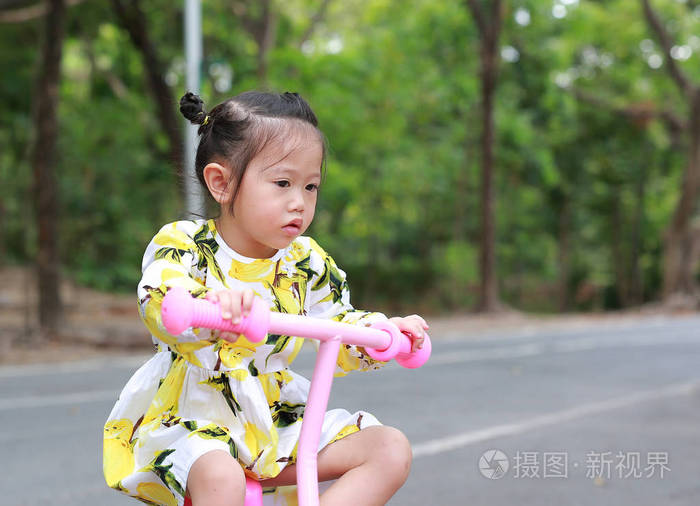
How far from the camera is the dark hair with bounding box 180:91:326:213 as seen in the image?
7.52ft

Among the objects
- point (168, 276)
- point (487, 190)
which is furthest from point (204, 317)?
point (487, 190)

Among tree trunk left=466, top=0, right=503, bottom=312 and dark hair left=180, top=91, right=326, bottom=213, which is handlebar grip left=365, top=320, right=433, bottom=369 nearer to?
dark hair left=180, top=91, right=326, bottom=213

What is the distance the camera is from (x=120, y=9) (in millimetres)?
15695

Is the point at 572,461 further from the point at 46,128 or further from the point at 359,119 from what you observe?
the point at 359,119

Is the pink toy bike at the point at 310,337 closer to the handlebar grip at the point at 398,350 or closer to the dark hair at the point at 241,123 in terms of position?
the handlebar grip at the point at 398,350

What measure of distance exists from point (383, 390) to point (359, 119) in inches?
583

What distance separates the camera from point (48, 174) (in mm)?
14156

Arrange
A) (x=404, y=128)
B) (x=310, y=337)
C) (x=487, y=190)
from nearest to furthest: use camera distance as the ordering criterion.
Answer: (x=310, y=337) → (x=487, y=190) → (x=404, y=128)

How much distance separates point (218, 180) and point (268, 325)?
66cm

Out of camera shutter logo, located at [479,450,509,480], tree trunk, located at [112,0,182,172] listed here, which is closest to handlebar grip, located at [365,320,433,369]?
camera shutter logo, located at [479,450,509,480]

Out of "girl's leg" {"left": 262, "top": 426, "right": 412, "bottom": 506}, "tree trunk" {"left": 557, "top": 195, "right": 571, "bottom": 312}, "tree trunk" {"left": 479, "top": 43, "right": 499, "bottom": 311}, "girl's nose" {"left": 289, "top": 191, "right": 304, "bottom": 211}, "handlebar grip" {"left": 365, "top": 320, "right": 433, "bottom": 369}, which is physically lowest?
"tree trunk" {"left": 557, "top": 195, "right": 571, "bottom": 312}

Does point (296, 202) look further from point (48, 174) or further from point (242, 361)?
point (48, 174)

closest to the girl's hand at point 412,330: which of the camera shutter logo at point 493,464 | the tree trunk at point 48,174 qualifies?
the camera shutter logo at point 493,464

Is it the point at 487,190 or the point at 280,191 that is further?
the point at 487,190
